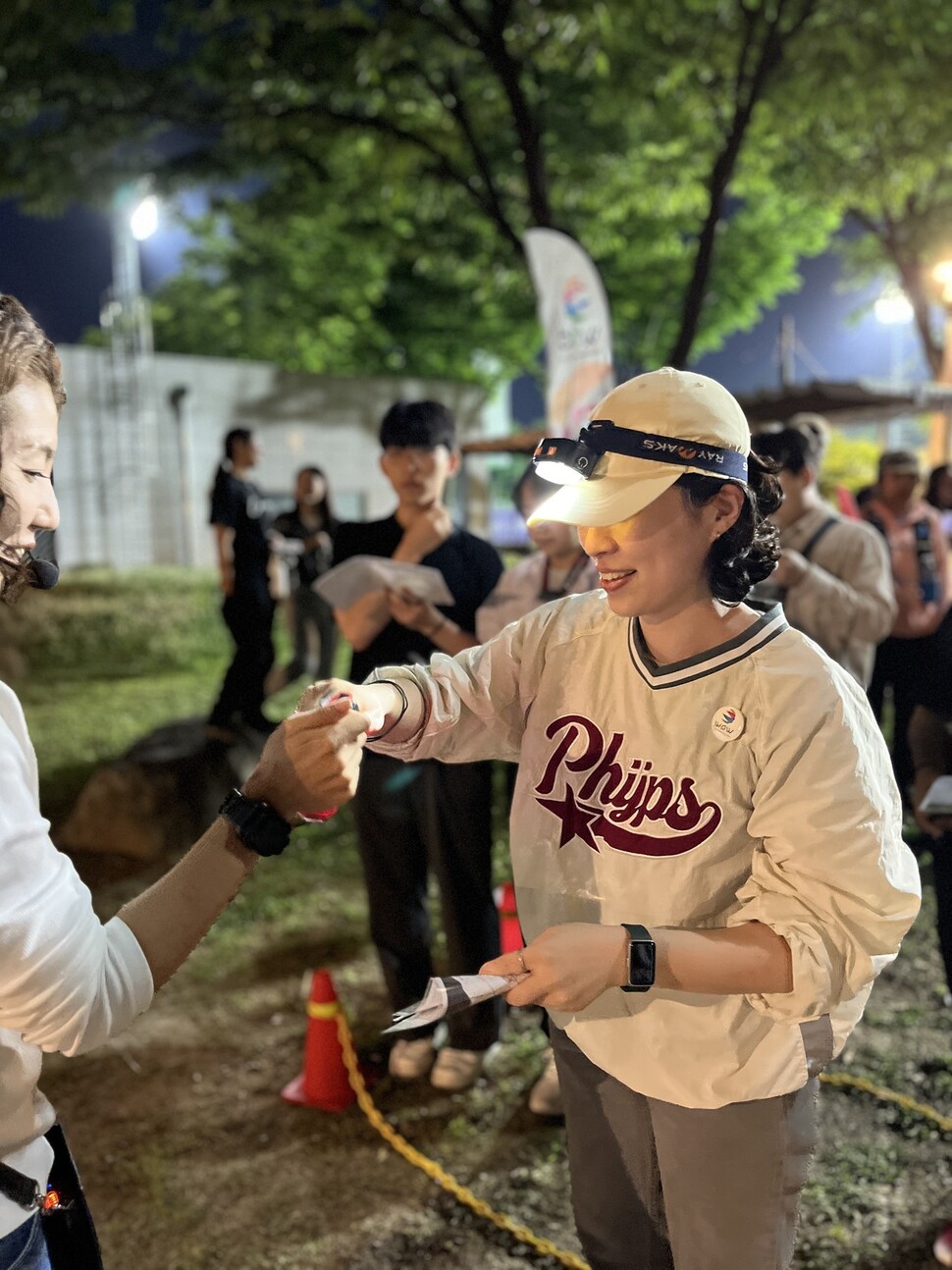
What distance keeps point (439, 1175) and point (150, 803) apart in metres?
4.00

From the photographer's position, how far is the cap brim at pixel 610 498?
1637 mm

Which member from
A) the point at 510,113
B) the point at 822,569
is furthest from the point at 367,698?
the point at 510,113

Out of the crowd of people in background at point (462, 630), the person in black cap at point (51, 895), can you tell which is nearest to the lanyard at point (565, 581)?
the crowd of people in background at point (462, 630)

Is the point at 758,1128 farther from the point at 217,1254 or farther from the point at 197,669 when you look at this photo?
the point at 197,669

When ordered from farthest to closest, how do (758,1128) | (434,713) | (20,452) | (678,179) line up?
(678,179) → (434,713) → (758,1128) → (20,452)

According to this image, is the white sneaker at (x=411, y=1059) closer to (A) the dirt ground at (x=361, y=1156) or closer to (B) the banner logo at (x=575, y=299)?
(A) the dirt ground at (x=361, y=1156)

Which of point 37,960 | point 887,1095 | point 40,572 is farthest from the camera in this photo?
point 887,1095

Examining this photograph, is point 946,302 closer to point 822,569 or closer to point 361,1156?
point 822,569

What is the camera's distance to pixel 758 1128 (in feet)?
5.74

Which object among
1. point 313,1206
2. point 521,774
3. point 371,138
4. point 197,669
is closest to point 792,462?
point 521,774

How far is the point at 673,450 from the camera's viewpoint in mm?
1634

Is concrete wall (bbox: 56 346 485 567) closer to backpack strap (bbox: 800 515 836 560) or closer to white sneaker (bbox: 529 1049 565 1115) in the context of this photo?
backpack strap (bbox: 800 515 836 560)

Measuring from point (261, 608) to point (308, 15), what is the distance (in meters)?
5.95

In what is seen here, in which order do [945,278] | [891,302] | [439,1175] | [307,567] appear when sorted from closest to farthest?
[439,1175] → [307,567] → [945,278] → [891,302]
